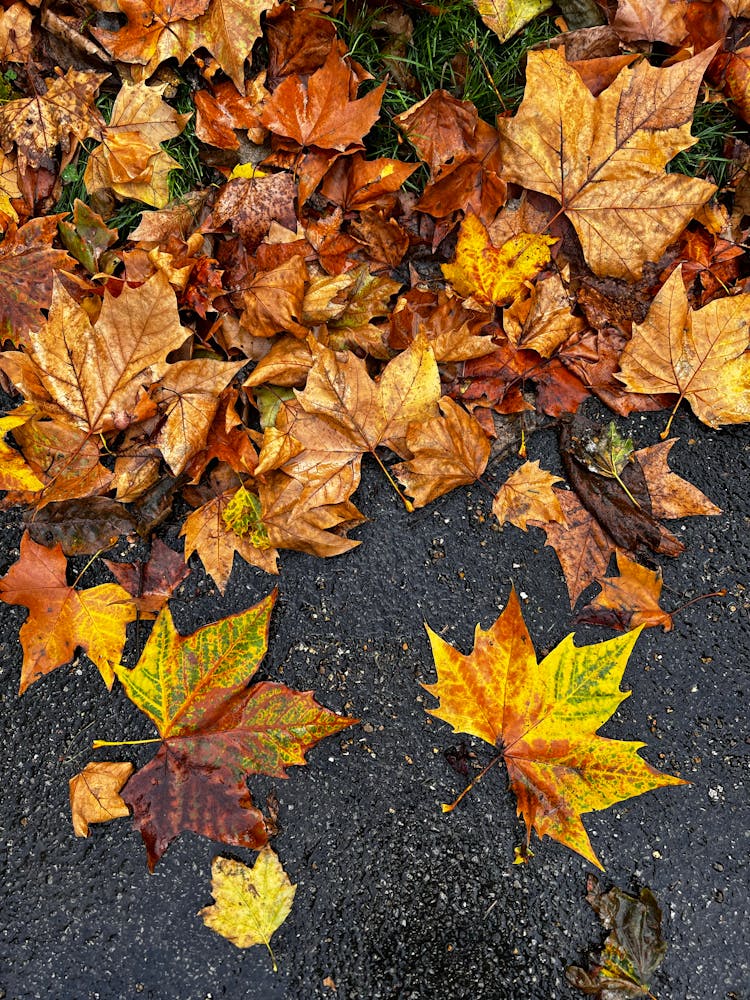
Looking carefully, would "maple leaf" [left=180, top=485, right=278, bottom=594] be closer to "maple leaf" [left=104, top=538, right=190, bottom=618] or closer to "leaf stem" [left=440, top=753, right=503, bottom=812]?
"maple leaf" [left=104, top=538, right=190, bottom=618]

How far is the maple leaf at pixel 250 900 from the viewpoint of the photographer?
1619mm

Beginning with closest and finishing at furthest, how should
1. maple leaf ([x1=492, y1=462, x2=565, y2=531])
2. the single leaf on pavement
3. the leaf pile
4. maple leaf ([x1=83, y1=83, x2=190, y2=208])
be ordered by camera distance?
1. the single leaf on pavement
2. the leaf pile
3. maple leaf ([x1=492, y1=462, x2=565, y2=531])
4. maple leaf ([x1=83, y1=83, x2=190, y2=208])

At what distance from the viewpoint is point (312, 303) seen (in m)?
1.78

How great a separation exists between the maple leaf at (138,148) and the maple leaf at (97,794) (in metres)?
1.46

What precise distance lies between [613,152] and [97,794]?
6.53ft

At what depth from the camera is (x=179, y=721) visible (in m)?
1.67

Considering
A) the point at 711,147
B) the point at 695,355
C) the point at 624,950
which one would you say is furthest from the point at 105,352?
the point at 624,950

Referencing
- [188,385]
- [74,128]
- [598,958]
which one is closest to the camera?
[598,958]

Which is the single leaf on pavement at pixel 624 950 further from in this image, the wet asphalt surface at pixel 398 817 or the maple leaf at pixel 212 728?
the maple leaf at pixel 212 728

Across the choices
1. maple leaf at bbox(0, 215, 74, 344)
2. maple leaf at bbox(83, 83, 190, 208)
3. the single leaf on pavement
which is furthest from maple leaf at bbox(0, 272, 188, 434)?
the single leaf on pavement

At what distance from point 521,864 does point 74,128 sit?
221 cm

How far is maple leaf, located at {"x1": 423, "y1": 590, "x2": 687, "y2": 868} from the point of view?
1.60 m

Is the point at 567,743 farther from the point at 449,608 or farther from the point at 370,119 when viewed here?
the point at 370,119

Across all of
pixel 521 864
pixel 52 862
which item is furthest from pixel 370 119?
pixel 52 862
